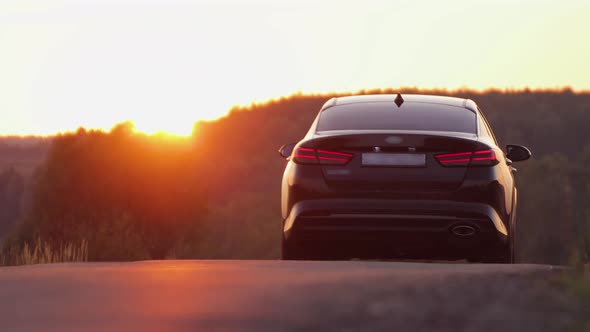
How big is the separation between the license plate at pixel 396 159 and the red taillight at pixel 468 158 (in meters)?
0.14

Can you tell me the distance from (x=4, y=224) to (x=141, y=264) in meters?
59.2

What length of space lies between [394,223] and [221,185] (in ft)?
272

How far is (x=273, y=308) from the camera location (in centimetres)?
633

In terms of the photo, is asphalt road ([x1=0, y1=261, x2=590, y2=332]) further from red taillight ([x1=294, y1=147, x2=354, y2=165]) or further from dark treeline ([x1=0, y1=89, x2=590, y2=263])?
red taillight ([x1=294, y1=147, x2=354, y2=165])

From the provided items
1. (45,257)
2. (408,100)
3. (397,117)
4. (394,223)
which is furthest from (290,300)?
(45,257)

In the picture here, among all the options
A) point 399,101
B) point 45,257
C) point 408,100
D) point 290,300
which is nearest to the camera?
point 290,300

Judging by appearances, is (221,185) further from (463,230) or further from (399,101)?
(463,230)

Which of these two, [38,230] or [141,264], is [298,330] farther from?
[38,230]

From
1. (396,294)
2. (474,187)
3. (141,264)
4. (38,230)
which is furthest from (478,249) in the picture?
(38,230)

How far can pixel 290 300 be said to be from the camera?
653 cm

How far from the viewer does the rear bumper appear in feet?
34.3

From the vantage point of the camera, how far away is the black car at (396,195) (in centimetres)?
1047

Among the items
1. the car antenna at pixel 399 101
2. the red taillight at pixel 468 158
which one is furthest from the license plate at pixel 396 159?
the car antenna at pixel 399 101

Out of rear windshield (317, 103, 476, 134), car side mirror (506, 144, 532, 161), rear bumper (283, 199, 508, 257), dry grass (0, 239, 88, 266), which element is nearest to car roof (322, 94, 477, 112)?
rear windshield (317, 103, 476, 134)
